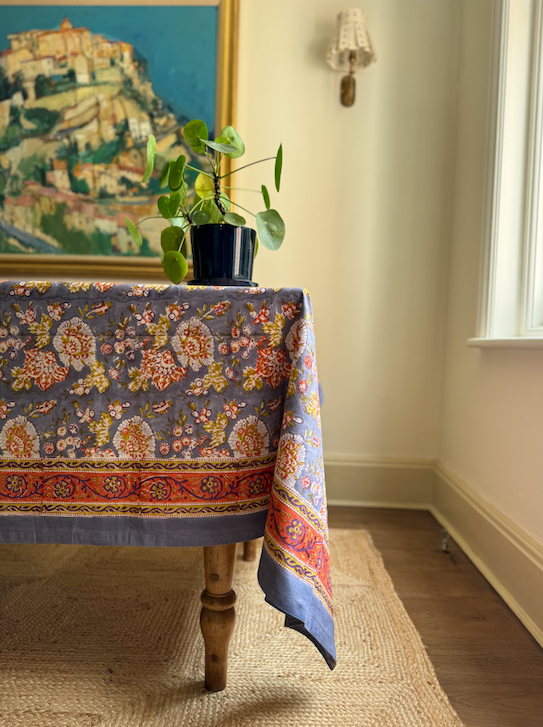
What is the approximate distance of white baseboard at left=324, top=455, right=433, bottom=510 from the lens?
216cm

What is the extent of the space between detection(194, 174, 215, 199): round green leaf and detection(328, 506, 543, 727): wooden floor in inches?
44.5

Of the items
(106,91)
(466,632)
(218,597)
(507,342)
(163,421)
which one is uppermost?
(106,91)

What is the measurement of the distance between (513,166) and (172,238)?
122 centimetres

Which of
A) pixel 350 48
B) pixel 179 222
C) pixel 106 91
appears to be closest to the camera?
pixel 179 222

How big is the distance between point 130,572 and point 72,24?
2183mm

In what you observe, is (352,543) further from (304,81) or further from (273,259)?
(304,81)

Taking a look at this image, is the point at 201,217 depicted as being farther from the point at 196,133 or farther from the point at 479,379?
the point at 479,379

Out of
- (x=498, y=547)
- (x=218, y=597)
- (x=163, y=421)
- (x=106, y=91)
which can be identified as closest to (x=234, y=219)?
(x=163, y=421)

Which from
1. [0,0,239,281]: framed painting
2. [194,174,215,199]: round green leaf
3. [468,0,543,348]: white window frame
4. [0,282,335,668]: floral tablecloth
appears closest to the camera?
[0,282,335,668]: floral tablecloth

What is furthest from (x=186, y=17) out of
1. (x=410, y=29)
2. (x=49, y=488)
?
(x=49, y=488)

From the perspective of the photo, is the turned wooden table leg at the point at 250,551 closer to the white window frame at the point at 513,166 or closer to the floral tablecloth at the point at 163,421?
the floral tablecloth at the point at 163,421

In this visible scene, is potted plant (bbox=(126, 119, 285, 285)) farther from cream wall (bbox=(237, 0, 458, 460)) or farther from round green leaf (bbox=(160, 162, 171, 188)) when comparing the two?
cream wall (bbox=(237, 0, 458, 460))

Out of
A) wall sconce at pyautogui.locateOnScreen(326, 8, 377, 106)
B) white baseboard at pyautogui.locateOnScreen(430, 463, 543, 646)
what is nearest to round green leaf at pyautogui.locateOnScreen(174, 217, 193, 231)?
white baseboard at pyautogui.locateOnScreen(430, 463, 543, 646)

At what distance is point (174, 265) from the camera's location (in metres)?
0.93
